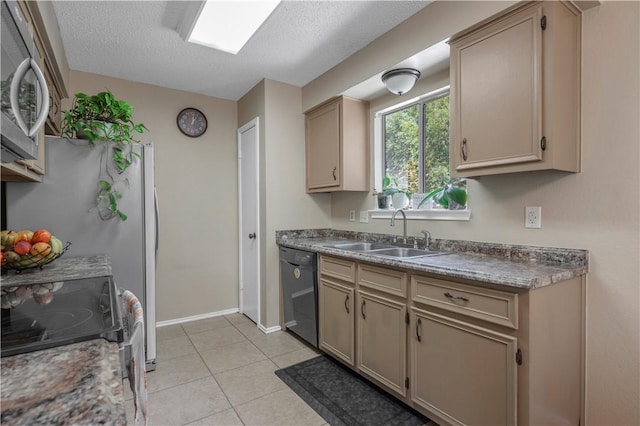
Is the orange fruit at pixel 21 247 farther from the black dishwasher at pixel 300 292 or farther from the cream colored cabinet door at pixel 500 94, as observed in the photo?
the cream colored cabinet door at pixel 500 94

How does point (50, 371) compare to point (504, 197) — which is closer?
point (50, 371)

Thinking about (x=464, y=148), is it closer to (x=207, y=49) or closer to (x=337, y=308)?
(x=337, y=308)

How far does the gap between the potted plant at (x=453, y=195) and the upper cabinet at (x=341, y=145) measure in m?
0.79

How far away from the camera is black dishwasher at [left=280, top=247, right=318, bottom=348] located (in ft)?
8.91

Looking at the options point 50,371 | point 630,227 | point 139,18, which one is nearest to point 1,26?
point 50,371

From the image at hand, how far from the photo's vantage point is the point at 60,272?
1.57 m

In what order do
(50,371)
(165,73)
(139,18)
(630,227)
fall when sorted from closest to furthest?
(50,371)
(630,227)
(139,18)
(165,73)

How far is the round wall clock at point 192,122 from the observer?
350 cm

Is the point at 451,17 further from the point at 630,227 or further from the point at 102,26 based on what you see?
the point at 102,26

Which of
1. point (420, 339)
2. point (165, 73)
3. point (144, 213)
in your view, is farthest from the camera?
point (165, 73)

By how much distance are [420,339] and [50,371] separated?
1.65m

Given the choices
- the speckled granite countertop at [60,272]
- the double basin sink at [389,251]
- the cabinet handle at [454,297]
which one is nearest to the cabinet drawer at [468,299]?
the cabinet handle at [454,297]

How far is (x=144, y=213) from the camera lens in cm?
241

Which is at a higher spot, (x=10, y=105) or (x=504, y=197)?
(x=10, y=105)
